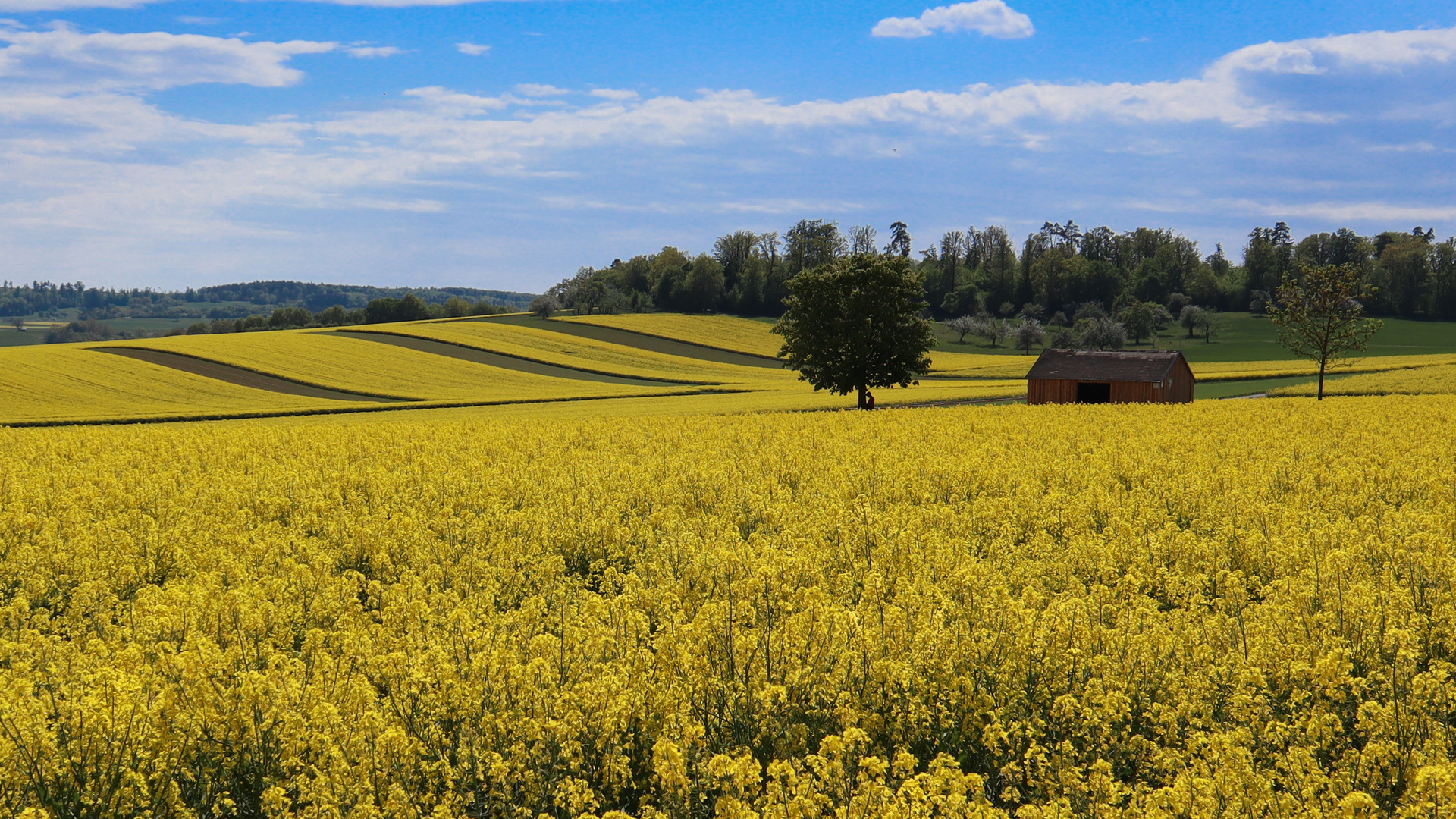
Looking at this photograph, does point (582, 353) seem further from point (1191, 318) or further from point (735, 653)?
point (1191, 318)

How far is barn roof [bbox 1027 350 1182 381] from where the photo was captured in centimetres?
5716

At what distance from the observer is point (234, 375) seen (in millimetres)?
72250

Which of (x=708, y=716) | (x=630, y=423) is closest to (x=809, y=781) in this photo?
(x=708, y=716)

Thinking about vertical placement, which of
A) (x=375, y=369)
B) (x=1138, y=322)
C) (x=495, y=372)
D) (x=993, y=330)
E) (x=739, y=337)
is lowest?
(x=495, y=372)

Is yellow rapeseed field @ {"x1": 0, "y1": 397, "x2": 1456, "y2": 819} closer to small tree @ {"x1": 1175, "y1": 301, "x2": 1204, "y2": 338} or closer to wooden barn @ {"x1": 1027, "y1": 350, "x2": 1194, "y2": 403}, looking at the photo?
wooden barn @ {"x1": 1027, "y1": 350, "x2": 1194, "y2": 403}

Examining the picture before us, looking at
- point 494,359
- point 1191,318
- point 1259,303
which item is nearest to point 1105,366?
point 494,359

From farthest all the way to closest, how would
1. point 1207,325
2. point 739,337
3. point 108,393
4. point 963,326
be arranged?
point 963,326, point 1207,325, point 739,337, point 108,393

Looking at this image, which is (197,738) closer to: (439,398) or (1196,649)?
(1196,649)

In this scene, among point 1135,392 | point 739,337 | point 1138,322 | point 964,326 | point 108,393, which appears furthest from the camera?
point 964,326

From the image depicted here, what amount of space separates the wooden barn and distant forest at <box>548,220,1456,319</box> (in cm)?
8622

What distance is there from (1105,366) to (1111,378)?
63.6 inches

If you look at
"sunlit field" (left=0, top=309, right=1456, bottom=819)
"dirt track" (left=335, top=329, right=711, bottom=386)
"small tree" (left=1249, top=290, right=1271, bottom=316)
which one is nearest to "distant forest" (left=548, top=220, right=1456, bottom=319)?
"small tree" (left=1249, top=290, right=1271, bottom=316)

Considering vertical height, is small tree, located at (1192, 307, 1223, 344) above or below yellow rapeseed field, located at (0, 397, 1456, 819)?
above

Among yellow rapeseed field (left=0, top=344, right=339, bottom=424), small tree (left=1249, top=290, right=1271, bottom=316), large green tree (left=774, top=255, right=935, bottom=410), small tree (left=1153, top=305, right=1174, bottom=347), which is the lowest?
yellow rapeseed field (left=0, top=344, right=339, bottom=424)
